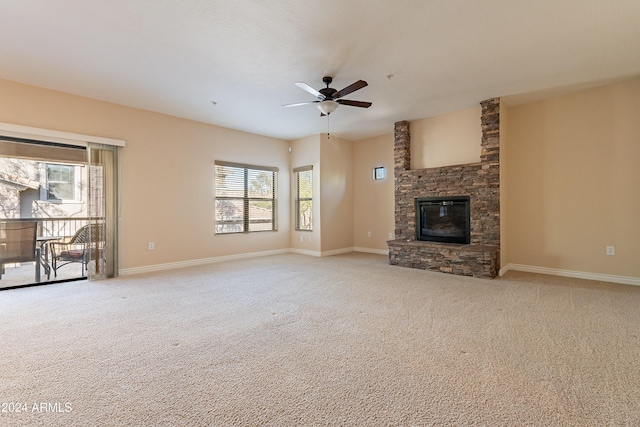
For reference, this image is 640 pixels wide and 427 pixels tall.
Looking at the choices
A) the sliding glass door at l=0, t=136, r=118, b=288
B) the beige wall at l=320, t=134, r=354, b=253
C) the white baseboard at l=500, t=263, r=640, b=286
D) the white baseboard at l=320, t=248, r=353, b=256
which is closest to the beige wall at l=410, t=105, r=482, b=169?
the beige wall at l=320, t=134, r=354, b=253

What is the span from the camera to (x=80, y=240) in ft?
15.0

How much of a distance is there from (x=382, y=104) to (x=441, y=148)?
1491 millimetres

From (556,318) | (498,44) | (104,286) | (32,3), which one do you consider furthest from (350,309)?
(32,3)

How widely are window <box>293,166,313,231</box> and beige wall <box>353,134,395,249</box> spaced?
1.24 meters

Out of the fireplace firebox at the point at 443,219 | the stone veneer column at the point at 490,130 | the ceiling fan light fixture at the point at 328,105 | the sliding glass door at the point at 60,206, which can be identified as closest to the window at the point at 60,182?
the sliding glass door at the point at 60,206

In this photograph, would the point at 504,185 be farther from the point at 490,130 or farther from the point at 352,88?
the point at 352,88

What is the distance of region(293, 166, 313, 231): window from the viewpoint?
6672 mm

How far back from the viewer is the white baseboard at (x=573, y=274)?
3915 millimetres

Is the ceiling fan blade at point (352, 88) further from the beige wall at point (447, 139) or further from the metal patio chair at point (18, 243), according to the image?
the metal patio chair at point (18, 243)

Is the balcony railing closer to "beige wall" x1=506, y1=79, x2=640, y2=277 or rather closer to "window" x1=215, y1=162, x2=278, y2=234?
"window" x1=215, y1=162, x2=278, y2=234

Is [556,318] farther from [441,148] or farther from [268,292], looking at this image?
[441,148]

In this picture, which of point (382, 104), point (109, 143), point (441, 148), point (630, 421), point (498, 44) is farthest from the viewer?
point (441, 148)

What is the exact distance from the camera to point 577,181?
4.28 metres

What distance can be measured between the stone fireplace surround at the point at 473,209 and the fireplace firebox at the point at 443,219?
10cm
